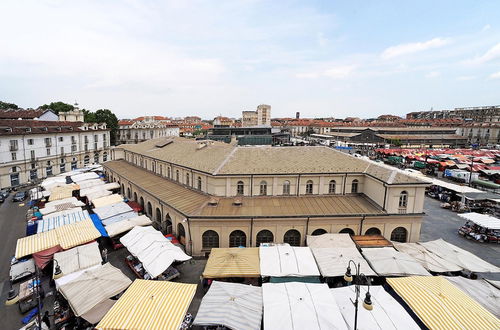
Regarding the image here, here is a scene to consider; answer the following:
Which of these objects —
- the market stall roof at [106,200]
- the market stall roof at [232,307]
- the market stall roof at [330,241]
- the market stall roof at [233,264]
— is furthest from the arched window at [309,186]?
the market stall roof at [106,200]

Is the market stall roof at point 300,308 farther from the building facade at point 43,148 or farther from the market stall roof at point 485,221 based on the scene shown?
the building facade at point 43,148

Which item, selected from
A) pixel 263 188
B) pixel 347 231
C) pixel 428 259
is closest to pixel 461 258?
pixel 428 259

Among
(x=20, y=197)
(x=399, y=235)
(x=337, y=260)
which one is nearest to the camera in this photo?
(x=337, y=260)

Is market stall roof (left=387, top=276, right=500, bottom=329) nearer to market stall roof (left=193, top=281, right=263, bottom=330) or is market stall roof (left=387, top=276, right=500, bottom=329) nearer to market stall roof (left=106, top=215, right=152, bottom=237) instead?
market stall roof (left=193, top=281, right=263, bottom=330)

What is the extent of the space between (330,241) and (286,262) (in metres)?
5.38

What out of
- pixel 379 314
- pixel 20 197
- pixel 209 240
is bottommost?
pixel 20 197

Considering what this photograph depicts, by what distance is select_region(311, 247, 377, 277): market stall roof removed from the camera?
18.1 meters

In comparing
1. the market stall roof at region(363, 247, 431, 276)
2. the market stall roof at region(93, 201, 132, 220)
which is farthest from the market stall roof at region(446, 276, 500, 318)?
the market stall roof at region(93, 201, 132, 220)

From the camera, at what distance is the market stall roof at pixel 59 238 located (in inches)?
825

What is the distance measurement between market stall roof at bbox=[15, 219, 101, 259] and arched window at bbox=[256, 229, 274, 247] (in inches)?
608

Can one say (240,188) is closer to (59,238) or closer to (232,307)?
(232,307)

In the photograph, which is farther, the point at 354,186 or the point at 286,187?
the point at 354,186

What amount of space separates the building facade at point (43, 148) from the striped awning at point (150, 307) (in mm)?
48818

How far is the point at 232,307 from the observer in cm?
1450
